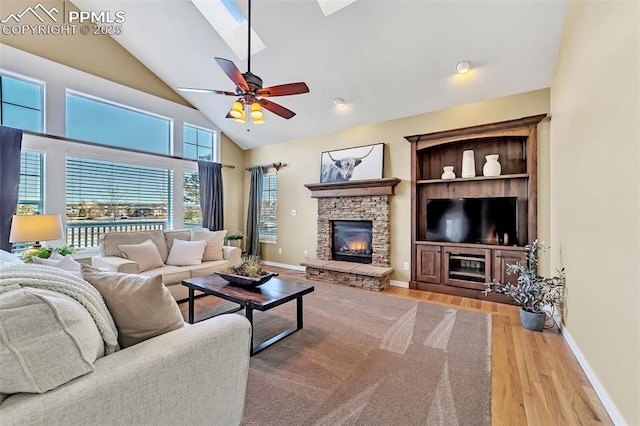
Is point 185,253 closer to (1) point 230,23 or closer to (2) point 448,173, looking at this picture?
(1) point 230,23

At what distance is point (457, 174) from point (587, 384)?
2.97m

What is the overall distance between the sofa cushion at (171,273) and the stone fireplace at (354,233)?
214 cm

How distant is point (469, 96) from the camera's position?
3969 millimetres

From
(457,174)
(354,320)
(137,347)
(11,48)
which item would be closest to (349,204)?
(457,174)

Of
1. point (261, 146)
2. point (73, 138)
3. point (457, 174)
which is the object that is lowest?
point (457, 174)

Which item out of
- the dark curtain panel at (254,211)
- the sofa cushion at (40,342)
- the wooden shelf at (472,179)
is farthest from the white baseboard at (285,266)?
the sofa cushion at (40,342)

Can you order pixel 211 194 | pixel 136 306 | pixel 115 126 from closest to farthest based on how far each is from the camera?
1. pixel 136 306
2. pixel 115 126
3. pixel 211 194

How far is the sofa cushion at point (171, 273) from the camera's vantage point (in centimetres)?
347

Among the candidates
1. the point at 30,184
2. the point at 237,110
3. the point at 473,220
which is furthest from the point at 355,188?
the point at 30,184

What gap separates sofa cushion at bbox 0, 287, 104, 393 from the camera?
823 millimetres

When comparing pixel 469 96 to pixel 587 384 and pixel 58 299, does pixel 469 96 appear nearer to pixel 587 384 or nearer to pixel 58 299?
pixel 587 384

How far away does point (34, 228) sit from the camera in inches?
118

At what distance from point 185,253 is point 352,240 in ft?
9.26

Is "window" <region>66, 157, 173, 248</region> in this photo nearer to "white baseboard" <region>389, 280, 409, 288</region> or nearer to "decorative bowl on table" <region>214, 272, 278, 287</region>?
"decorative bowl on table" <region>214, 272, 278, 287</region>
